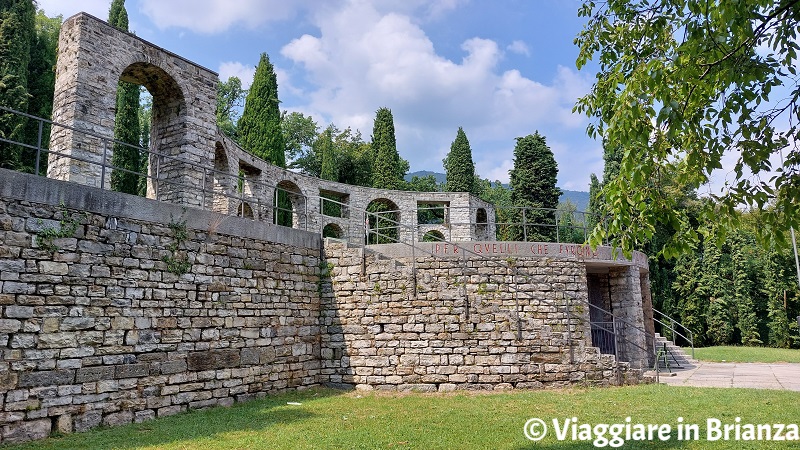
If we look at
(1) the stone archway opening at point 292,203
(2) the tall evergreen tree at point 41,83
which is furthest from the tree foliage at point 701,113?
(2) the tall evergreen tree at point 41,83

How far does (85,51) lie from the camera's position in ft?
31.5

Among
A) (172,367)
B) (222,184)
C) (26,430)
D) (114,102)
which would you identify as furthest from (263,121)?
(26,430)

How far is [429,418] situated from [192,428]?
10.9 feet

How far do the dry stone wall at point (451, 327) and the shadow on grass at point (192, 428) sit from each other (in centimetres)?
183

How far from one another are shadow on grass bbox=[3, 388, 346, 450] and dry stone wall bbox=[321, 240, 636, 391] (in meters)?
1.83

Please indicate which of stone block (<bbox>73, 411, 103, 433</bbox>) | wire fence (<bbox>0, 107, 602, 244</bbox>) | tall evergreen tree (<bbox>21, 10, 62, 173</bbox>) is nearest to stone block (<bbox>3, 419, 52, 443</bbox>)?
stone block (<bbox>73, 411, 103, 433</bbox>)

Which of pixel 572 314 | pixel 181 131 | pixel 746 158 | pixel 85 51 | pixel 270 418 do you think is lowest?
pixel 270 418

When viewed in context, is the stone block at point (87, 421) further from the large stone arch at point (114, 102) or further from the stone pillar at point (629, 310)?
the stone pillar at point (629, 310)

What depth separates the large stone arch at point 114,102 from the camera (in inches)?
374

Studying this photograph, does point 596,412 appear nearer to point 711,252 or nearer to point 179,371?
point 179,371

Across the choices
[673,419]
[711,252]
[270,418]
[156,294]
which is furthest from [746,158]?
[711,252]

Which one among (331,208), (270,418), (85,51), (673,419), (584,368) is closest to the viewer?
(673,419)

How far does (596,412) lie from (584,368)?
2628mm

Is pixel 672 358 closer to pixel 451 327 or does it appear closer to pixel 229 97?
pixel 451 327
